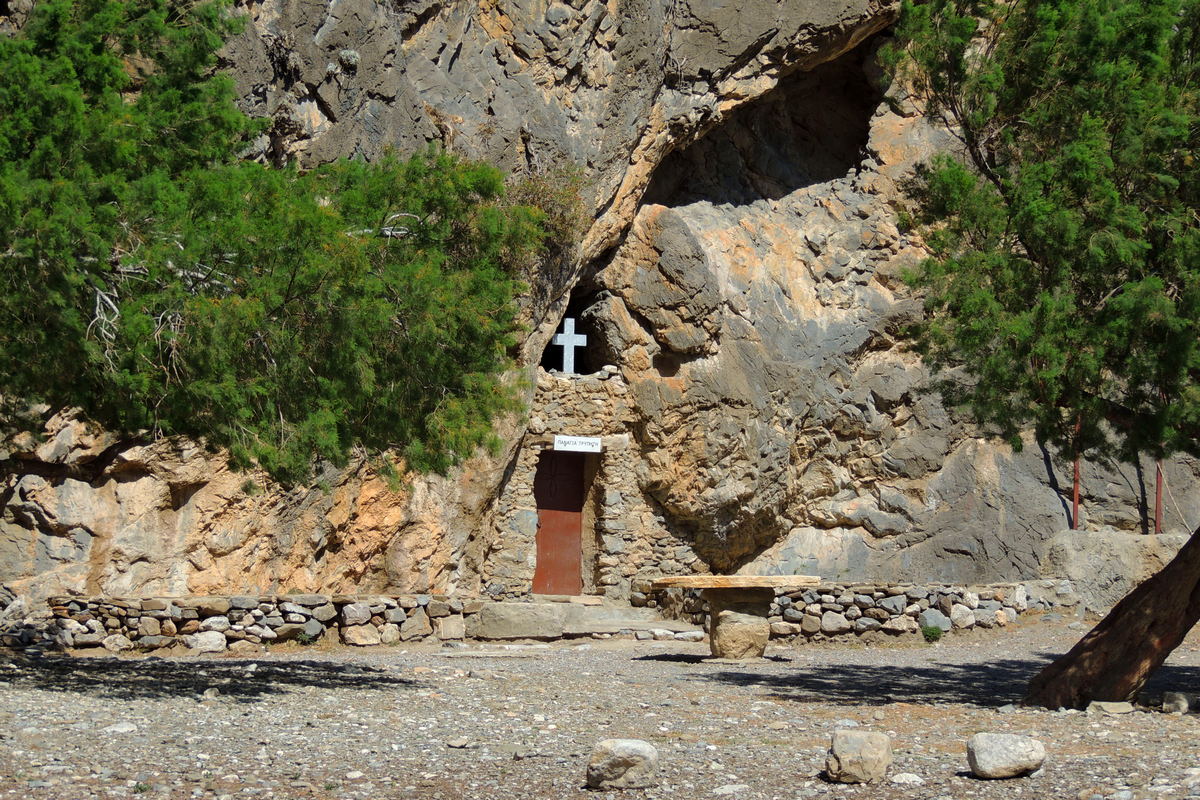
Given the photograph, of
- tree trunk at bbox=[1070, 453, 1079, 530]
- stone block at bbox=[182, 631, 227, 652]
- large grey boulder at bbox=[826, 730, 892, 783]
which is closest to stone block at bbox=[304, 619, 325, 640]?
stone block at bbox=[182, 631, 227, 652]

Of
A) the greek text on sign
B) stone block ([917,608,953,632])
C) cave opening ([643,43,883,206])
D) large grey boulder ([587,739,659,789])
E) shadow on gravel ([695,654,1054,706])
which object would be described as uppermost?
cave opening ([643,43,883,206])

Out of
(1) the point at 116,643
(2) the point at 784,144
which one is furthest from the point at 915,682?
(2) the point at 784,144

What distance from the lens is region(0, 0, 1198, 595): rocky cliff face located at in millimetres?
16359

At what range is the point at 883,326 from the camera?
21.2m

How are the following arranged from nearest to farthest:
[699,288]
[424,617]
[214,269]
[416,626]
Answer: [214,269] → [416,626] → [424,617] → [699,288]

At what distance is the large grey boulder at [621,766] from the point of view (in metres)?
5.68

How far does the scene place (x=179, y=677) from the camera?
9.94 meters

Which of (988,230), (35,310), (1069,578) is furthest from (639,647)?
(35,310)

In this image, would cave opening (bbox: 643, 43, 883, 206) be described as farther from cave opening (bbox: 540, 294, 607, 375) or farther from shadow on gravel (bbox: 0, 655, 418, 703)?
shadow on gravel (bbox: 0, 655, 418, 703)

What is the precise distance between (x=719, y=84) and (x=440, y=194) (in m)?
10.9

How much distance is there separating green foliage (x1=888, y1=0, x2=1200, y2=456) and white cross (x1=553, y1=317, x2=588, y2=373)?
11105 mm

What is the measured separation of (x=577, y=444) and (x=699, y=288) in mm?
3306

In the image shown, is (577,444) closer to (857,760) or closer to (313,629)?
(313,629)

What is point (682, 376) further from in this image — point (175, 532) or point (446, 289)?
point (446, 289)
